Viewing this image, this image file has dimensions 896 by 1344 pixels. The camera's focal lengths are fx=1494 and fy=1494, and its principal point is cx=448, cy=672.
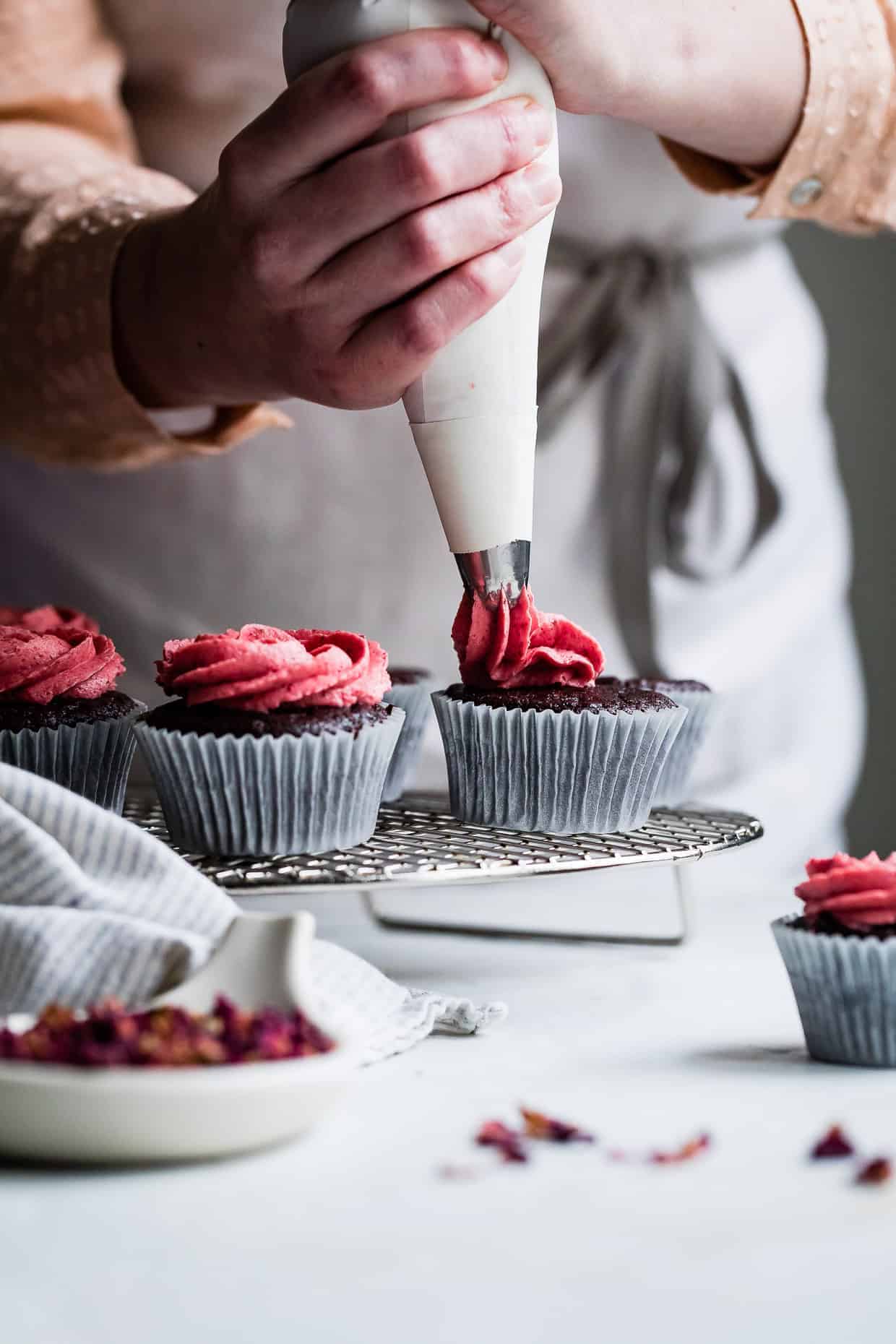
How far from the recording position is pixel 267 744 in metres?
1.47

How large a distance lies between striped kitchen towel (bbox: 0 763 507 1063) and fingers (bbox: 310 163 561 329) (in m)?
0.50

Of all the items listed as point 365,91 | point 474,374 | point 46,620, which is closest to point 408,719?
point 46,620

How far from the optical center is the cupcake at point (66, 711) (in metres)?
1.54

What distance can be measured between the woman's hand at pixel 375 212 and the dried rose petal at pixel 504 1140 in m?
0.65

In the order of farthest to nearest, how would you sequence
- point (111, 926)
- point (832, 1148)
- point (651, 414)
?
point (651, 414) → point (111, 926) → point (832, 1148)

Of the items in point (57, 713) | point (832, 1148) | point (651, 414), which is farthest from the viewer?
point (651, 414)

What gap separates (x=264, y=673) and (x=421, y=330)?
1.28 ft

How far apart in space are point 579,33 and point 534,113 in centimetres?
8

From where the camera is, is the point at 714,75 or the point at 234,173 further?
the point at 714,75

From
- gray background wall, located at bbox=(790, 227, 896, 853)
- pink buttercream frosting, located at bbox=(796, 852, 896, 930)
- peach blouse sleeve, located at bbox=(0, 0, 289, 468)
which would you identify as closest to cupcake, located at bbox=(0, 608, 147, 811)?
peach blouse sleeve, located at bbox=(0, 0, 289, 468)

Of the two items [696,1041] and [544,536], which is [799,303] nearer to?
[544,536]

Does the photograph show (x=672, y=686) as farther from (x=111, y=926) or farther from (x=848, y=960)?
(x=111, y=926)

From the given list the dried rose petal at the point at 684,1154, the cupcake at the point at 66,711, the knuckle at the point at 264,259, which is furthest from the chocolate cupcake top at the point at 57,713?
the dried rose petal at the point at 684,1154

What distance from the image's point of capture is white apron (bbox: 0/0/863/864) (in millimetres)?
2311
